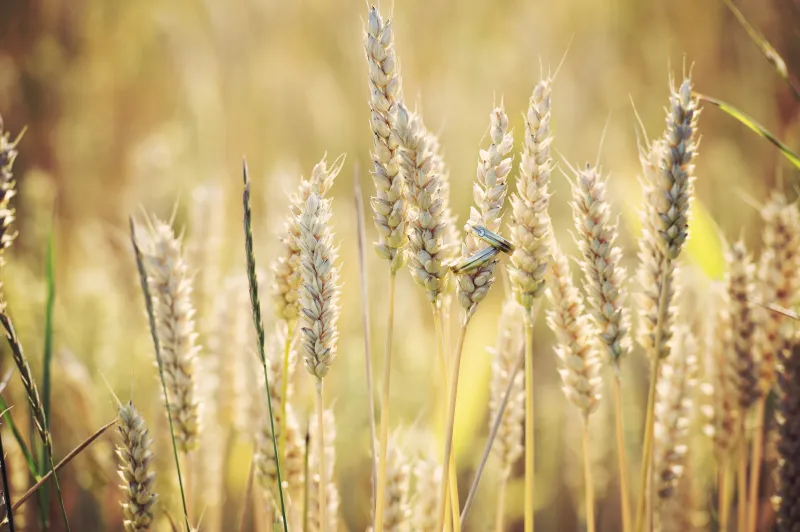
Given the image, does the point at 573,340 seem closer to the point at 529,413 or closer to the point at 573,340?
the point at 573,340

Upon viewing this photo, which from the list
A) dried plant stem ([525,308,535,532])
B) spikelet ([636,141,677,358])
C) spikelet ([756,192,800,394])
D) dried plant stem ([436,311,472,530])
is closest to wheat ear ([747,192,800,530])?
spikelet ([756,192,800,394])

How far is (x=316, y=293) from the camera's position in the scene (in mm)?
624

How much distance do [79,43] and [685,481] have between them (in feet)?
9.09

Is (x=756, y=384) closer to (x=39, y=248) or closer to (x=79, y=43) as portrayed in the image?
(x=39, y=248)

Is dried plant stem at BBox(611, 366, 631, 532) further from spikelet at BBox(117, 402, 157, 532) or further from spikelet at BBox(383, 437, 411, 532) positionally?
spikelet at BBox(117, 402, 157, 532)

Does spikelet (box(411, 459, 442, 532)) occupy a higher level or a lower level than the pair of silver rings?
lower

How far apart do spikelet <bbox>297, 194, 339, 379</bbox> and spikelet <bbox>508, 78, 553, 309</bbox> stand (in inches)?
7.7

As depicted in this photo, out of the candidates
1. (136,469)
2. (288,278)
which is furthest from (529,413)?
(136,469)

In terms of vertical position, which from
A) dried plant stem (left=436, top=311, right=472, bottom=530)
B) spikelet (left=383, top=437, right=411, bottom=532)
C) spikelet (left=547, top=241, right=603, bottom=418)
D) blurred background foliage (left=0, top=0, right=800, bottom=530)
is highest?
blurred background foliage (left=0, top=0, right=800, bottom=530)

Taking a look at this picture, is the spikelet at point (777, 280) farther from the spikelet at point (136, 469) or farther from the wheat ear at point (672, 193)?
the spikelet at point (136, 469)

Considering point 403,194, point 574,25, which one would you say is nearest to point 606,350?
point 403,194

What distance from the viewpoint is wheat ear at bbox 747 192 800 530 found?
0.94 metres

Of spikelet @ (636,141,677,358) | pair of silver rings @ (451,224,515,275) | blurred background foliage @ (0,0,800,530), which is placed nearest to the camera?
pair of silver rings @ (451,224,515,275)

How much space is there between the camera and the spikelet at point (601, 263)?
655 mm
